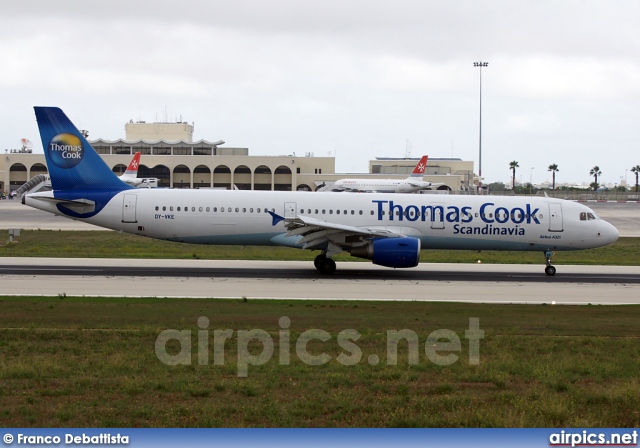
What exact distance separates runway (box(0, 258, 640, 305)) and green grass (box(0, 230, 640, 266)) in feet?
6.40

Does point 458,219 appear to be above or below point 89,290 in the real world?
above

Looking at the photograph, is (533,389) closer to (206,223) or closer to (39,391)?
(39,391)

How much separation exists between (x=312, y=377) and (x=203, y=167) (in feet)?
311

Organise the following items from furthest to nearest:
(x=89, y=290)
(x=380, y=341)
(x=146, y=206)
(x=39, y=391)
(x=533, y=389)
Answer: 1. (x=146, y=206)
2. (x=89, y=290)
3. (x=380, y=341)
4. (x=533, y=389)
5. (x=39, y=391)

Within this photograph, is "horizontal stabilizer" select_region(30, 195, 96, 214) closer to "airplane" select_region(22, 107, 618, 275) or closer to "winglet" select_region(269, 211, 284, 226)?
"airplane" select_region(22, 107, 618, 275)

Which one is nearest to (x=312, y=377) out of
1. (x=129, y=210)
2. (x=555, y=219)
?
(x=129, y=210)

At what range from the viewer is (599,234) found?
29.7 meters

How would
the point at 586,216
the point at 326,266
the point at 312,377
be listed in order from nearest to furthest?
the point at 312,377, the point at 326,266, the point at 586,216

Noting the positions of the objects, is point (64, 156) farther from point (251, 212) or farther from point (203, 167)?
point (203, 167)

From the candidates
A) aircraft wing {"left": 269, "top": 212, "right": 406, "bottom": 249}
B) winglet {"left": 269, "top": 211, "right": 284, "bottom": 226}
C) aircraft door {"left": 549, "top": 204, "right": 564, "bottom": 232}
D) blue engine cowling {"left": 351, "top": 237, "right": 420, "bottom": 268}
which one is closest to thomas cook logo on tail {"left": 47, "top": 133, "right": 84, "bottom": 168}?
winglet {"left": 269, "top": 211, "right": 284, "bottom": 226}

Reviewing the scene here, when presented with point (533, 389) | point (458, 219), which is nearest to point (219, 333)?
point (533, 389)

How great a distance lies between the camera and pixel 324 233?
2727 centimetres

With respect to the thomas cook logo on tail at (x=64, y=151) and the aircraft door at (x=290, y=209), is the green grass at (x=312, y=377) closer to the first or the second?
the aircraft door at (x=290, y=209)

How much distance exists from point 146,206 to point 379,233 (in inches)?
356
